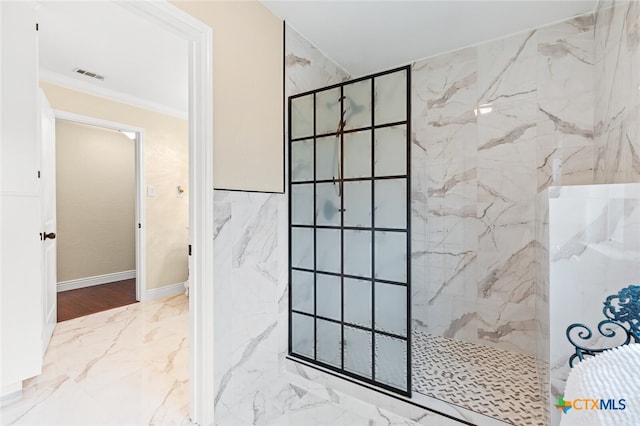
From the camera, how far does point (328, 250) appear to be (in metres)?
2.10

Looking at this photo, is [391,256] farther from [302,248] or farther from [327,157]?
[327,157]

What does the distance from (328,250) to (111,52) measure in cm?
246

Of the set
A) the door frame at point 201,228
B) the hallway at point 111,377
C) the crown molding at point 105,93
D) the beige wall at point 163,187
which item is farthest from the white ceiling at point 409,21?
the hallway at point 111,377

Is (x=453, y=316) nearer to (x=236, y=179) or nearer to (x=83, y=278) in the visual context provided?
(x=236, y=179)

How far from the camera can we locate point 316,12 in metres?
2.06

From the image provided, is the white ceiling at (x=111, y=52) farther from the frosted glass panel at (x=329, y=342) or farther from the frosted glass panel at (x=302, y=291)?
the frosted glass panel at (x=329, y=342)

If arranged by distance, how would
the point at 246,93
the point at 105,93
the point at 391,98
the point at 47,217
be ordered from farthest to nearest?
the point at 105,93 → the point at 47,217 → the point at 246,93 → the point at 391,98

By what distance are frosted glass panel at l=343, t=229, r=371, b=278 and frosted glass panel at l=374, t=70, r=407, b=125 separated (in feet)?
2.36

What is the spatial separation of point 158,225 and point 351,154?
304 centimetres

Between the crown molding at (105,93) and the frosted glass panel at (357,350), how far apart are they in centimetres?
353

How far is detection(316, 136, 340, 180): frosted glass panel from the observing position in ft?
6.79

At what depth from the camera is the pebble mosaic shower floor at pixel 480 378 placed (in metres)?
1.67

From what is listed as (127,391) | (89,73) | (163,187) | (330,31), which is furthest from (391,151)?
(163,187)

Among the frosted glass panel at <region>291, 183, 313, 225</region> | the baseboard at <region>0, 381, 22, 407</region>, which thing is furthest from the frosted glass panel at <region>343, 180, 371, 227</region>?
the baseboard at <region>0, 381, 22, 407</region>
